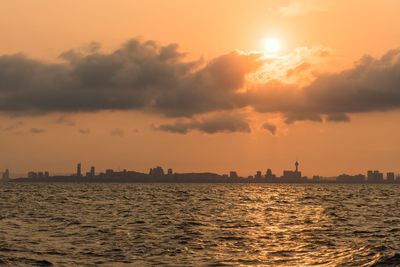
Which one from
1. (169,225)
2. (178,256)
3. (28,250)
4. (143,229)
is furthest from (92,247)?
(169,225)

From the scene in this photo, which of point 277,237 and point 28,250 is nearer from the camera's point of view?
point 28,250

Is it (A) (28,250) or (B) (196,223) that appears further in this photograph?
(B) (196,223)

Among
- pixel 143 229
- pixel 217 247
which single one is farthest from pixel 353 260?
pixel 143 229

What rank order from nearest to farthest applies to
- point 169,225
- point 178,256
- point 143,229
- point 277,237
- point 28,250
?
point 178,256, point 28,250, point 277,237, point 143,229, point 169,225

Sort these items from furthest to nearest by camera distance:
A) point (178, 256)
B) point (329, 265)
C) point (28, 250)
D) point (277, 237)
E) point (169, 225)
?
point (169, 225) → point (277, 237) → point (28, 250) → point (178, 256) → point (329, 265)

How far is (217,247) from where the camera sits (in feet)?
107

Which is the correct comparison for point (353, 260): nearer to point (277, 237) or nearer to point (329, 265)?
point (329, 265)

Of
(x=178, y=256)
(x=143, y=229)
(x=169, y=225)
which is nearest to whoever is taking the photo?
(x=178, y=256)

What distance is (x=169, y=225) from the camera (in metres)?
46.1

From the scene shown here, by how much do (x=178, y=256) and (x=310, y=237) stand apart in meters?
14.2

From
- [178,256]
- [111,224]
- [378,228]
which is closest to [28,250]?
[178,256]

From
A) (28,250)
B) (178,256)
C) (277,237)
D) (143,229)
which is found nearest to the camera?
(178,256)

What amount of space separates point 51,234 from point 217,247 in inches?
618

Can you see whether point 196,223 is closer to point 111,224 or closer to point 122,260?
point 111,224
